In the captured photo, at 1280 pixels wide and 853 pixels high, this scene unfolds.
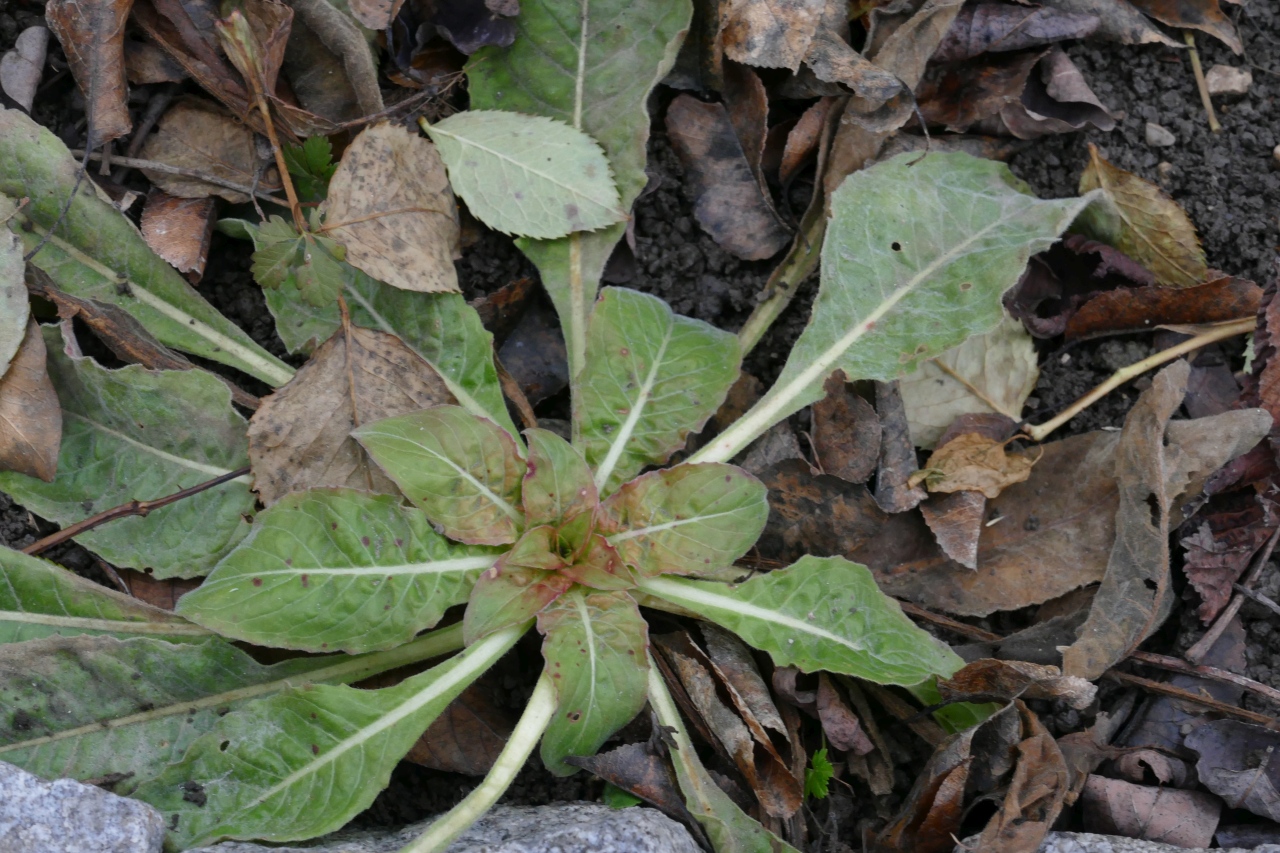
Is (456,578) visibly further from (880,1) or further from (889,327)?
(880,1)

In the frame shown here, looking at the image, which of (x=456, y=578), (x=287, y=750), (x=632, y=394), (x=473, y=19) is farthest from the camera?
(x=473, y=19)

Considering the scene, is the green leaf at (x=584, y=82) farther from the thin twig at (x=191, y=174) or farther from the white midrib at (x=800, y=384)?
the thin twig at (x=191, y=174)

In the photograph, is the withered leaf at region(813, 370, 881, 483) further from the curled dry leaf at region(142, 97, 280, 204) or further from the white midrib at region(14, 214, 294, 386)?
the curled dry leaf at region(142, 97, 280, 204)

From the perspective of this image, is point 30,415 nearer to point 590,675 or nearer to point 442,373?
point 442,373

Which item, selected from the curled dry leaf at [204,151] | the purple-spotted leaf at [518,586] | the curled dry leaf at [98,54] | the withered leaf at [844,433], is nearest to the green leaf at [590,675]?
the purple-spotted leaf at [518,586]

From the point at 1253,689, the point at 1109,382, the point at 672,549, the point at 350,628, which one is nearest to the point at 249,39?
the point at 350,628

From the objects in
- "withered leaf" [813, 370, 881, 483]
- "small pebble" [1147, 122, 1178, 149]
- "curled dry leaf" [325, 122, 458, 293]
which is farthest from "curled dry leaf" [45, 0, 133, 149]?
"small pebble" [1147, 122, 1178, 149]

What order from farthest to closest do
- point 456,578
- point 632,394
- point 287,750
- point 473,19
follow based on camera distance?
1. point 473,19
2. point 632,394
3. point 456,578
4. point 287,750
